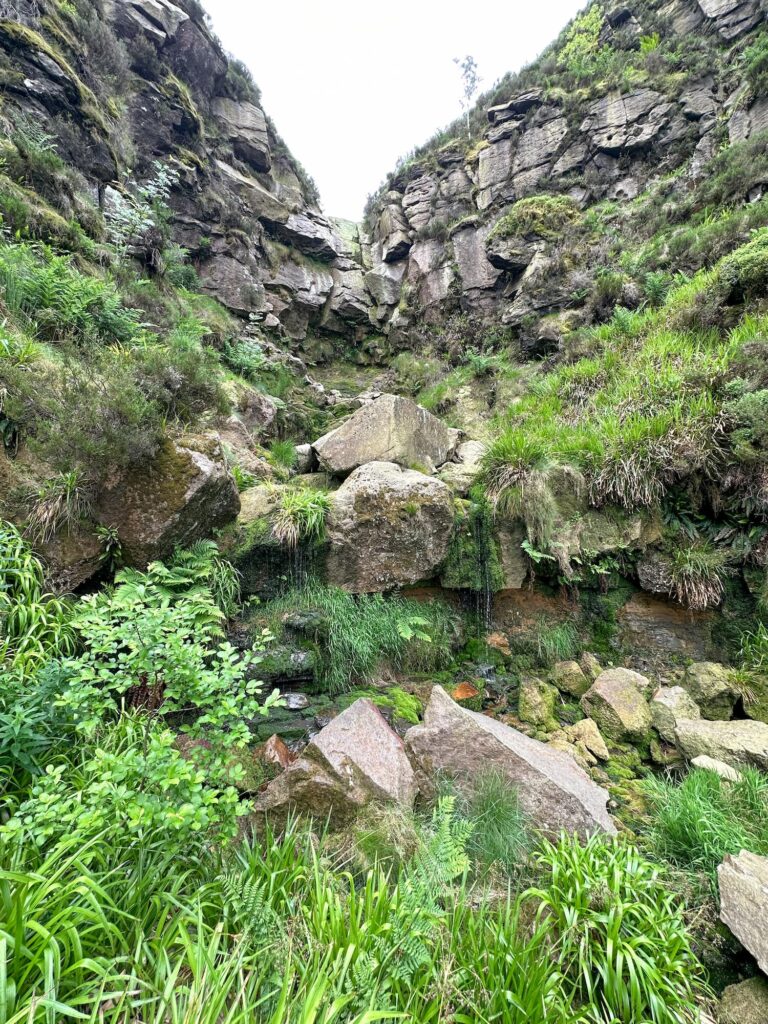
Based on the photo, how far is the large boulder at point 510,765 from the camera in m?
2.46

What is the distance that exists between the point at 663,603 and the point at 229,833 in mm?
4704

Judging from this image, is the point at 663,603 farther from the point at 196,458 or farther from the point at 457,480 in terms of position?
the point at 196,458

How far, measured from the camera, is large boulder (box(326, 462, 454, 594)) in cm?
425

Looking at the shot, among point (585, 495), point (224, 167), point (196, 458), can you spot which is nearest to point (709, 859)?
point (585, 495)

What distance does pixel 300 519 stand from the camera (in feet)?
13.5

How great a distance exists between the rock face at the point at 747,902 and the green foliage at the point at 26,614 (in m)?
3.67

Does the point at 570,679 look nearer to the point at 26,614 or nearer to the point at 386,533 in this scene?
the point at 386,533

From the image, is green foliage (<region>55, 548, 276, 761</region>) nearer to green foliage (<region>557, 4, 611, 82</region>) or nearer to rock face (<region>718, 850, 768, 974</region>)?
rock face (<region>718, 850, 768, 974</region>)

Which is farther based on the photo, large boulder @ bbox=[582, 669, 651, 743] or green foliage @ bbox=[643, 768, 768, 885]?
large boulder @ bbox=[582, 669, 651, 743]

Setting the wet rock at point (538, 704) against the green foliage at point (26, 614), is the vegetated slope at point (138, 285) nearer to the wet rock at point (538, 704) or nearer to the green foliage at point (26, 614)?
the green foliage at point (26, 614)

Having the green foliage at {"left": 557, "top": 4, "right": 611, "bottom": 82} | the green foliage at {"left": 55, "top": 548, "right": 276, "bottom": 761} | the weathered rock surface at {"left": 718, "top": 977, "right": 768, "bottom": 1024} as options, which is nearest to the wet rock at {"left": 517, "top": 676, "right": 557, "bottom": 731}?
the weathered rock surface at {"left": 718, "top": 977, "right": 768, "bottom": 1024}

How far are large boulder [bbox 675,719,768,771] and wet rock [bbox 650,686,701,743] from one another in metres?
0.07

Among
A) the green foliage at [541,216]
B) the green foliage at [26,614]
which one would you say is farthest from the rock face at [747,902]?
the green foliage at [541,216]

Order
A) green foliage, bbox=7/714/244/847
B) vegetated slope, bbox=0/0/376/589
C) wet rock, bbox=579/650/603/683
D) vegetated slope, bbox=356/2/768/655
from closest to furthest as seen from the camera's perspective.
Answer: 1. green foliage, bbox=7/714/244/847
2. vegetated slope, bbox=0/0/376/589
3. wet rock, bbox=579/650/603/683
4. vegetated slope, bbox=356/2/768/655
